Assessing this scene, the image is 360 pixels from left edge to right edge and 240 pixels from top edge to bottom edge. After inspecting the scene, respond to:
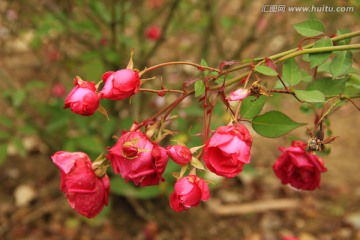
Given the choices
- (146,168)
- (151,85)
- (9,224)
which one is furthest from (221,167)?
(9,224)

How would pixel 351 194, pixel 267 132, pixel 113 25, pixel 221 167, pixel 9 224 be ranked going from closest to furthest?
pixel 221 167
pixel 267 132
pixel 113 25
pixel 9 224
pixel 351 194

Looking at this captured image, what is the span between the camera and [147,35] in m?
2.47

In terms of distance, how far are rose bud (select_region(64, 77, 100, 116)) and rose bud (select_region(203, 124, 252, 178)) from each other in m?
0.19

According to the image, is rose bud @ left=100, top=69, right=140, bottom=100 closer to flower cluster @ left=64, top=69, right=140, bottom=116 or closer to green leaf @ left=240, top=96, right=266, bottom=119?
flower cluster @ left=64, top=69, right=140, bottom=116

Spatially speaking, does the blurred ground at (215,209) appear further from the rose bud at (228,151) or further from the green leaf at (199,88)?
the rose bud at (228,151)

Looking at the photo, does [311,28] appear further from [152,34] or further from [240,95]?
[152,34]

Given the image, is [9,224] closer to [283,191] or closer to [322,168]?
[283,191]

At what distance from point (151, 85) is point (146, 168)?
1.72 meters

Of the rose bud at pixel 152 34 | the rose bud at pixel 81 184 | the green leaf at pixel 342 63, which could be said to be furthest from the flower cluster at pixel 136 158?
the rose bud at pixel 152 34

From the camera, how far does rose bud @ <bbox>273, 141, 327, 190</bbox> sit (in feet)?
3.13

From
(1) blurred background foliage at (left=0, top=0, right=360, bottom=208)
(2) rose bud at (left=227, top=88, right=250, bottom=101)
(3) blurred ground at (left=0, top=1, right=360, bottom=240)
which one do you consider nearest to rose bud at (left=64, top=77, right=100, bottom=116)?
(2) rose bud at (left=227, top=88, right=250, bottom=101)

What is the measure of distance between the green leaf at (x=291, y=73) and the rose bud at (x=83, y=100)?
1.19 feet

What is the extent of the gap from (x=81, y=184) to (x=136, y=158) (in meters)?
0.12

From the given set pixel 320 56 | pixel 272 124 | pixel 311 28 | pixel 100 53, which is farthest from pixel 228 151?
pixel 100 53
